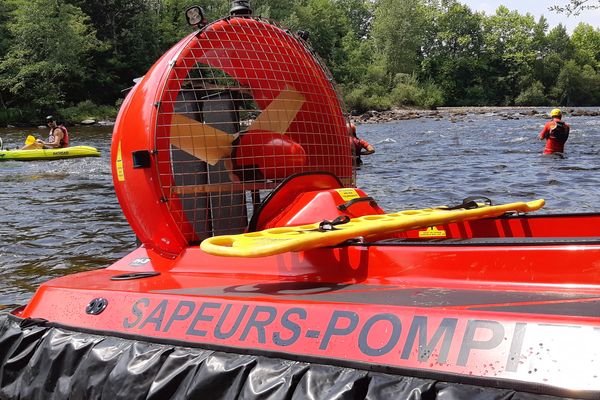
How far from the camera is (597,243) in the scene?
2.18 meters

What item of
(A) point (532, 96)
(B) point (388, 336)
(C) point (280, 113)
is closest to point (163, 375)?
(B) point (388, 336)

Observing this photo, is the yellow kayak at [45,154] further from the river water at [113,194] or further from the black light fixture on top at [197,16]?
the black light fixture on top at [197,16]

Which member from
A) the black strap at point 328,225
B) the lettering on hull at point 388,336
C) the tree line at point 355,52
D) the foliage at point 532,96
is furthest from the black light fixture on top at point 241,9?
the foliage at point 532,96

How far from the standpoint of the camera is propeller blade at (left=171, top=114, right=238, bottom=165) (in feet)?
11.1

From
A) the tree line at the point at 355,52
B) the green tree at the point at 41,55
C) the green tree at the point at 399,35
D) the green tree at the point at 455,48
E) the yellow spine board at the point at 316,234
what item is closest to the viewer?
the yellow spine board at the point at 316,234

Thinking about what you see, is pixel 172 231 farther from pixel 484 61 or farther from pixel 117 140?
pixel 484 61

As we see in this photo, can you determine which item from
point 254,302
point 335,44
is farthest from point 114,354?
point 335,44

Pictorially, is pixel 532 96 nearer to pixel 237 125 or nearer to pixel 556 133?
pixel 556 133

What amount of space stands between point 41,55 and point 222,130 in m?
38.5

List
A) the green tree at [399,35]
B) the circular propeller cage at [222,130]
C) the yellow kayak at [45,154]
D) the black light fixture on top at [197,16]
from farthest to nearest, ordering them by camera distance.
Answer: the green tree at [399,35] < the yellow kayak at [45,154] < the black light fixture on top at [197,16] < the circular propeller cage at [222,130]

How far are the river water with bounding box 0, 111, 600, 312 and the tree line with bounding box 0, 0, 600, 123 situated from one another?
768cm

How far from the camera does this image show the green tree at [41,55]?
36.9 meters

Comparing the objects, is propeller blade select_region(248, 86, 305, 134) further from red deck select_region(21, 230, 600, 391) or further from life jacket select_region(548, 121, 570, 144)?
life jacket select_region(548, 121, 570, 144)

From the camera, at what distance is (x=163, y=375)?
2379mm
